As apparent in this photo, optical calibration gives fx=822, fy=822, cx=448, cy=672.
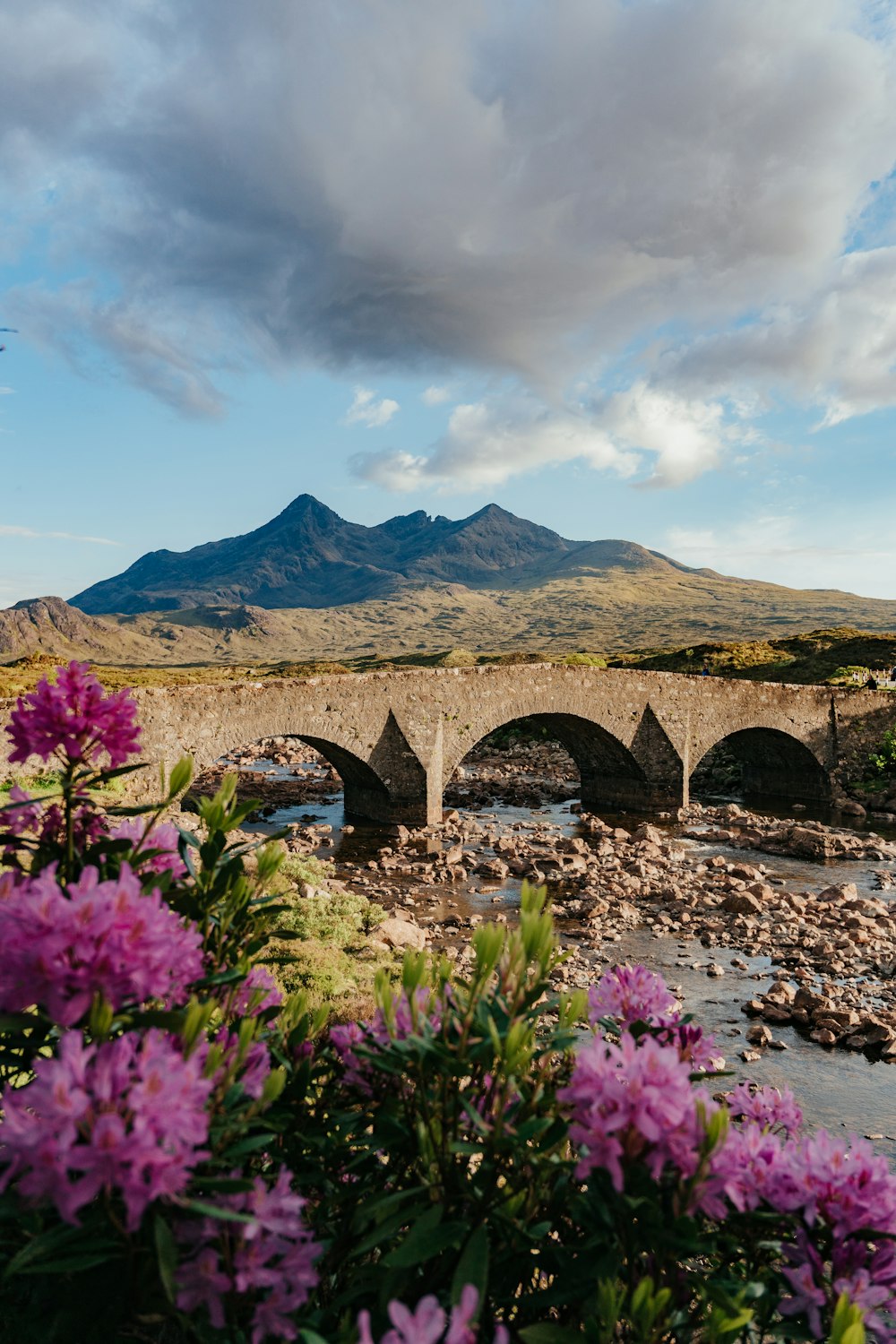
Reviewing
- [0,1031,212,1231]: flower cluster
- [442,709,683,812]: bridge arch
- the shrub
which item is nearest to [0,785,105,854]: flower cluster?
[0,1031,212,1231]: flower cluster

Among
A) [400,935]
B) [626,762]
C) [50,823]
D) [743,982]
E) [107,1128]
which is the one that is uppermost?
[50,823]

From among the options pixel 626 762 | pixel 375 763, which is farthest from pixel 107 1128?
pixel 626 762

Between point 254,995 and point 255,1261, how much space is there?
0.63 metres

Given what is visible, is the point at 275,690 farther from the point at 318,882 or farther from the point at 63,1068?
the point at 63,1068

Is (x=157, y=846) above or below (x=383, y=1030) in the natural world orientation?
above

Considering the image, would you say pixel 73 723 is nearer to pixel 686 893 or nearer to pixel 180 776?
pixel 180 776

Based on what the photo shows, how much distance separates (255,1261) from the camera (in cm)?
161

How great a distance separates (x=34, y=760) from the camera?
15203 millimetres

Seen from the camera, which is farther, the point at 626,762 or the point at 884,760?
the point at 884,760

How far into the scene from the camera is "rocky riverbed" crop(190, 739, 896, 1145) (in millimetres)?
10578

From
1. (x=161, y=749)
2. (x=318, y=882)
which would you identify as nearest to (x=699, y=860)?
(x=318, y=882)

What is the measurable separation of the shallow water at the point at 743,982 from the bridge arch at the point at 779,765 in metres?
6.56

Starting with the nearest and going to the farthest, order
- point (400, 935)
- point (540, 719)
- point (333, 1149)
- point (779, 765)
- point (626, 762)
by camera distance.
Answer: point (333, 1149) → point (400, 935) → point (626, 762) → point (540, 719) → point (779, 765)

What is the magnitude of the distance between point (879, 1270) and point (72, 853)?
7.02ft
